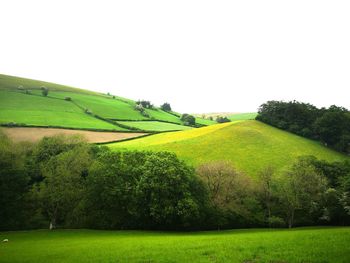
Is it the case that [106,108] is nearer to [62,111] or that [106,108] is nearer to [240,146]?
[62,111]

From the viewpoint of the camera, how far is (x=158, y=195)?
54.3 m

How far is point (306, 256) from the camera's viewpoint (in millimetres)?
22984

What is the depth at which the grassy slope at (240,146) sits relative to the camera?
85344 mm

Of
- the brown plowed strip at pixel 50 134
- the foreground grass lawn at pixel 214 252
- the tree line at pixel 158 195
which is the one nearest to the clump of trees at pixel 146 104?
the brown plowed strip at pixel 50 134

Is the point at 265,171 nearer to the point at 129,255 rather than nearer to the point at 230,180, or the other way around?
the point at 230,180

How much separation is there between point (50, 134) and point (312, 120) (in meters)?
93.8

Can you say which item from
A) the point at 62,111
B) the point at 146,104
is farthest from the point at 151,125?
the point at 146,104

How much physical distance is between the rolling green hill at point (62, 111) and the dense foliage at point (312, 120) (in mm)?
39830

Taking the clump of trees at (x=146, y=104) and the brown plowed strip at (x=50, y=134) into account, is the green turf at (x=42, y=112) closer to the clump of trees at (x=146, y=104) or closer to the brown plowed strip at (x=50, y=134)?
the brown plowed strip at (x=50, y=134)

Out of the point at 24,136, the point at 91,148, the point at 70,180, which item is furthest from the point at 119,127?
the point at 70,180

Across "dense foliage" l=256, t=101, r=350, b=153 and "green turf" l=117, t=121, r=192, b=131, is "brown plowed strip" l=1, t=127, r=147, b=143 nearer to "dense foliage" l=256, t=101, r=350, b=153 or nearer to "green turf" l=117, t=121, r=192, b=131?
"green turf" l=117, t=121, r=192, b=131

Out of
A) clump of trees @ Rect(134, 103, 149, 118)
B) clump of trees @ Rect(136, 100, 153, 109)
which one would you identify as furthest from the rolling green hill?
clump of trees @ Rect(136, 100, 153, 109)

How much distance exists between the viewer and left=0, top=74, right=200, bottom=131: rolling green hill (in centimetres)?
11744

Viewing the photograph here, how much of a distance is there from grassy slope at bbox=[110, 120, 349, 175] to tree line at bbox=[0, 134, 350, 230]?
49.1 ft
